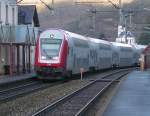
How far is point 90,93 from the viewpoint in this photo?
32531mm

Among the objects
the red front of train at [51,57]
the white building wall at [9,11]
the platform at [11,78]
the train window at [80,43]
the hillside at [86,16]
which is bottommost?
the platform at [11,78]

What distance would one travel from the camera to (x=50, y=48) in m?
42.2

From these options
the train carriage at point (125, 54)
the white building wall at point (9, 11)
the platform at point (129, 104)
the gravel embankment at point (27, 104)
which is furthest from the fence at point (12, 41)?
the train carriage at point (125, 54)

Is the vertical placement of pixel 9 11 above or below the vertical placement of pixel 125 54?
above

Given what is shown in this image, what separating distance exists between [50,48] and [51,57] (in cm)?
63

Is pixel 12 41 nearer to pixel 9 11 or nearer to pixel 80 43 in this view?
pixel 80 43

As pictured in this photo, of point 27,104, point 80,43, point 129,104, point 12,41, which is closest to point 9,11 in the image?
point 12,41

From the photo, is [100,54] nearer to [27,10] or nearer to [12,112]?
[27,10]

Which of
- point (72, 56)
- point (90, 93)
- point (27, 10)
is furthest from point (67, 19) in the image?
point (90, 93)

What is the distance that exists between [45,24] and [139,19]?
18.2m

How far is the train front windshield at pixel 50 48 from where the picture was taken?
42.0 m

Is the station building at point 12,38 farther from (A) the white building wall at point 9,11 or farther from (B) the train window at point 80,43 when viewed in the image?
(B) the train window at point 80,43

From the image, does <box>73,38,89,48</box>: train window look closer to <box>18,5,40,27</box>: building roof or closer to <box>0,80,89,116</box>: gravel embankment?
<box>0,80,89,116</box>: gravel embankment

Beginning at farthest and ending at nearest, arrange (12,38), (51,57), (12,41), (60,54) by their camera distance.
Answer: (12,38)
(12,41)
(51,57)
(60,54)
